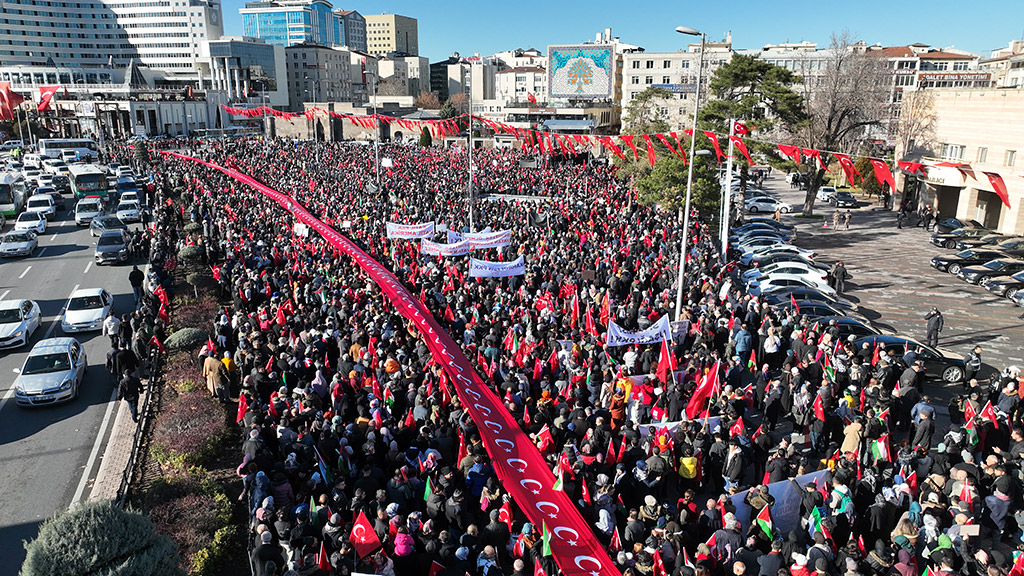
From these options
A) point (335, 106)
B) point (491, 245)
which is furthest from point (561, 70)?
point (491, 245)

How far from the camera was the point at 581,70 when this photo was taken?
279ft

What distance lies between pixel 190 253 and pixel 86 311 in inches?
214

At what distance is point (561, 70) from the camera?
85688mm

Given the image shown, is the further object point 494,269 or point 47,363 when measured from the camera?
point 494,269

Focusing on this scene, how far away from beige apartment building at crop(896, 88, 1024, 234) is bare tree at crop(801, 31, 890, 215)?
2.82 m

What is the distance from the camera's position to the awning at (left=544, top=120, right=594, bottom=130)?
271ft

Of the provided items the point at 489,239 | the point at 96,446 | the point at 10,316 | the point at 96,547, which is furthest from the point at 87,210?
the point at 96,547

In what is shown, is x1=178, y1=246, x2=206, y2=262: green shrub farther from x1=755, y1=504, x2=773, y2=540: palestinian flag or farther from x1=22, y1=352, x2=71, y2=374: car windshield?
x1=755, y1=504, x2=773, y2=540: palestinian flag

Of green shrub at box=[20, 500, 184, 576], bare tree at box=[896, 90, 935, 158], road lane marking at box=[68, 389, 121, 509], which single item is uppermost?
bare tree at box=[896, 90, 935, 158]

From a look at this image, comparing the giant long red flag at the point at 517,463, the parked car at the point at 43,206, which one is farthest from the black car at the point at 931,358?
A: the parked car at the point at 43,206

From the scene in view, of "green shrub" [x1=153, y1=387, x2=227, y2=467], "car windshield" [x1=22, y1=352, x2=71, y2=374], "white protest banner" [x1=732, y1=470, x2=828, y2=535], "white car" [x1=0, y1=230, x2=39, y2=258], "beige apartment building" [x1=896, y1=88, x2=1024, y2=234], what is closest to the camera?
"white protest banner" [x1=732, y1=470, x2=828, y2=535]

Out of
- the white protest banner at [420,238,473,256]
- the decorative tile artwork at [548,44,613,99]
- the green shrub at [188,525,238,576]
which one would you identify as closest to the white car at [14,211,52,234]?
the white protest banner at [420,238,473,256]

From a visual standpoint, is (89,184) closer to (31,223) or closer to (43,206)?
(43,206)

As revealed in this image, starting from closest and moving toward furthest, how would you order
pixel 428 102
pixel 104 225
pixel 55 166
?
pixel 104 225, pixel 55 166, pixel 428 102
